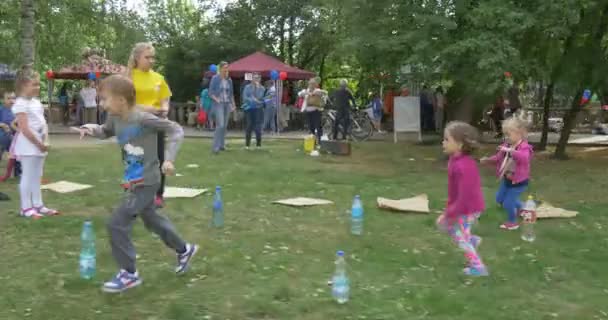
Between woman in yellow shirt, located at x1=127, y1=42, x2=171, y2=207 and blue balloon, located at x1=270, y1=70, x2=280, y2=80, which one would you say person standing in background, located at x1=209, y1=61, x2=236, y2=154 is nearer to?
woman in yellow shirt, located at x1=127, y1=42, x2=171, y2=207

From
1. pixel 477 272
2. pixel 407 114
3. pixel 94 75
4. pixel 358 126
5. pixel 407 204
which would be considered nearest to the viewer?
pixel 477 272

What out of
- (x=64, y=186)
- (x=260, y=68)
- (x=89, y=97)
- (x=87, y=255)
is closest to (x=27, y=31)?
(x=64, y=186)

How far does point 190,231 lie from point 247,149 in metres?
8.55

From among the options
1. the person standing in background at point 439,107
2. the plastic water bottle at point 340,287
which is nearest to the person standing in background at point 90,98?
the person standing in background at point 439,107

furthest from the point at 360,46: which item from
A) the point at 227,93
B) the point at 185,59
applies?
the point at 185,59

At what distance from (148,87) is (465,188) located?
3591mm

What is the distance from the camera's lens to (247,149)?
15180 mm

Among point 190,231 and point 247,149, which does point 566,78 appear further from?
point 190,231

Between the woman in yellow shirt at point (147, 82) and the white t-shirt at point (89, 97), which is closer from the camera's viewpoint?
the woman in yellow shirt at point (147, 82)

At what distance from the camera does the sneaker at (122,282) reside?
467 centimetres

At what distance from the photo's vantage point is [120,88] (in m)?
4.64

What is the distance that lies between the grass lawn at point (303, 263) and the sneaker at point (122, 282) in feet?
0.23

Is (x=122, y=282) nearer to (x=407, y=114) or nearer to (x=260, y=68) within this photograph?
(x=407, y=114)

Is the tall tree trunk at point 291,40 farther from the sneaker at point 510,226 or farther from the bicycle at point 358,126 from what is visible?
the sneaker at point 510,226
